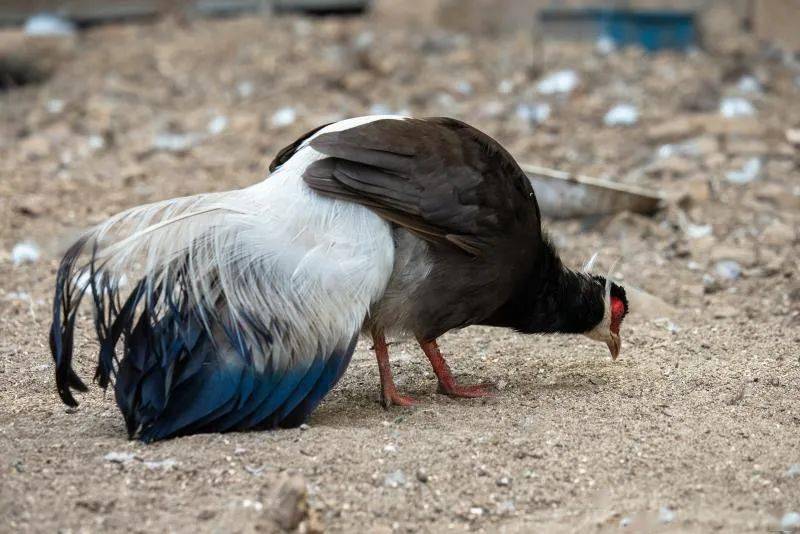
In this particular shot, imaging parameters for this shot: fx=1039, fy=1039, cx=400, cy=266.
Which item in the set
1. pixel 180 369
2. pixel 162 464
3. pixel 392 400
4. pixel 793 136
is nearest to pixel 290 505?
pixel 162 464

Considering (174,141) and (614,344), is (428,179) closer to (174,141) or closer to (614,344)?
(614,344)

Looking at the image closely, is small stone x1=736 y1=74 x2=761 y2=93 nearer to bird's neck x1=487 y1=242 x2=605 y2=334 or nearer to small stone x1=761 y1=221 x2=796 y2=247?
small stone x1=761 y1=221 x2=796 y2=247

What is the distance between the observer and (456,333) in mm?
5266

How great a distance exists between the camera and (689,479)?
3305 mm

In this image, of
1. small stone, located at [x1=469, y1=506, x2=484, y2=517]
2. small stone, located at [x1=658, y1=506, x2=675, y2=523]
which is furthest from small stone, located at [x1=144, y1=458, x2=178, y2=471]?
small stone, located at [x1=658, y1=506, x2=675, y2=523]

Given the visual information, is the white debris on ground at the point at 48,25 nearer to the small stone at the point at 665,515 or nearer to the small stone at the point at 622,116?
the small stone at the point at 622,116

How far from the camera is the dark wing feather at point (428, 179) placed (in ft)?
12.5

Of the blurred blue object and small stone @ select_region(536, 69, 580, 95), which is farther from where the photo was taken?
the blurred blue object

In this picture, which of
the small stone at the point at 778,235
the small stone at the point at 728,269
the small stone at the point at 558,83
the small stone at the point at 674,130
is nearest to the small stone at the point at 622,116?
the small stone at the point at 674,130

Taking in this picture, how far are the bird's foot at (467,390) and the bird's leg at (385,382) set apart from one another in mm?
201

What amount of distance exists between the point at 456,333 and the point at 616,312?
97cm

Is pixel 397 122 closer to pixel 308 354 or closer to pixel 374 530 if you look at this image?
pixel 308 354

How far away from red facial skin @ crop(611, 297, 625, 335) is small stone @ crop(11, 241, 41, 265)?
341cm

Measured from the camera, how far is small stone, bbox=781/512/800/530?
9.67 feet
